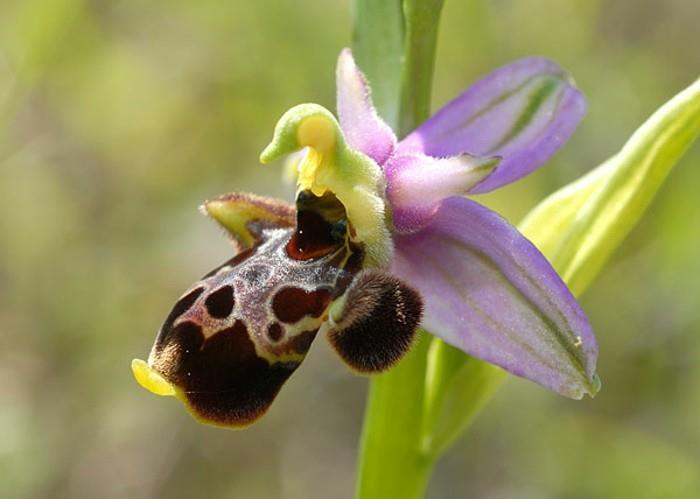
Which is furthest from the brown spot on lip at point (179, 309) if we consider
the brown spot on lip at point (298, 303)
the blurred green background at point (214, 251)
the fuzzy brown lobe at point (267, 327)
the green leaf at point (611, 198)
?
the blurred green background at point (214, 251)

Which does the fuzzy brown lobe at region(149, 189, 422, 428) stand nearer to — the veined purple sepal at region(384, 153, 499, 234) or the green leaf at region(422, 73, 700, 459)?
the veined purple sepal at region(384, 153, 499, 234)

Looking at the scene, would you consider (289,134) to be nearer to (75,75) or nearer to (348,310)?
(348,310)

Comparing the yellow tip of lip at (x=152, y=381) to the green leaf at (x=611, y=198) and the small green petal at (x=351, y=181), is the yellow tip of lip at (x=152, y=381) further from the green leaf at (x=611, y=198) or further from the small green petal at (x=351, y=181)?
the green leaf at (x=611, y=198)

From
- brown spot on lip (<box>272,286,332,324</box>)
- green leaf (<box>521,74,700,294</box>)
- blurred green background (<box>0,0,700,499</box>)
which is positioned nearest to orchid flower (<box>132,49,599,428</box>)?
brown spot on lip (<box>272,286,332,324</box>)

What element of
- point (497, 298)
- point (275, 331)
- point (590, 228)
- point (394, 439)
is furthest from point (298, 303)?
point (590, 228)

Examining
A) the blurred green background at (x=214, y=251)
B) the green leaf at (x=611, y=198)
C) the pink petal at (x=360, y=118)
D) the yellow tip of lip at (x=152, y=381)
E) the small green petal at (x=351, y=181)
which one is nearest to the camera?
the yellow tip of lip at (x=152, y=381)

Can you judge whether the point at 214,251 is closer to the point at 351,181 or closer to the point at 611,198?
the point at 611,198

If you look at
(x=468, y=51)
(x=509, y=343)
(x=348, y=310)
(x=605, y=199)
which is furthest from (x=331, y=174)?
(x=468, y=51)
